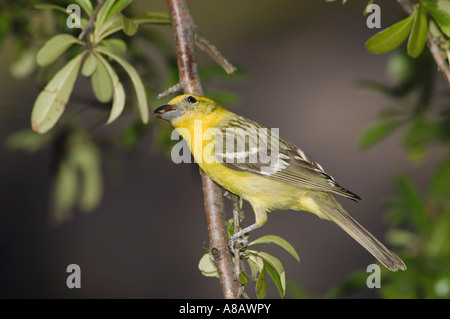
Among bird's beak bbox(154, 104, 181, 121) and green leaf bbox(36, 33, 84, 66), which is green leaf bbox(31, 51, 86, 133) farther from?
bird's beak bbox(154, 104, 181, 121)

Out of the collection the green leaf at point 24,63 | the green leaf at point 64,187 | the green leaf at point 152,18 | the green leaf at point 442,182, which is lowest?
the green leaf at point 442,182

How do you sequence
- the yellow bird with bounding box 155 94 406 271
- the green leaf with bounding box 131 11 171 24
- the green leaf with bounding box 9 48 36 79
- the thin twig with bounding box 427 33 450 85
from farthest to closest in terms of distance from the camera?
the green leaf with bounding box 9 48 36 79 < the yellow bird with bounding box 155 94 406 271 < the green leaf with bounding box 131 11 171 24 < the thin twig with bounding box 427 33 450 85

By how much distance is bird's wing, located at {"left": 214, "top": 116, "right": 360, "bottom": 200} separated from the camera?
3.08 m

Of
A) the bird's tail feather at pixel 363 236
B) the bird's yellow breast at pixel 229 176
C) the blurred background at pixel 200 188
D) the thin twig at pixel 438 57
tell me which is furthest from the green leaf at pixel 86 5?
the blurred background at pixel 200 188

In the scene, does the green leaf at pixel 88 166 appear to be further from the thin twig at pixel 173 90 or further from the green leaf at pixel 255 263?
the green leaf at pixel 255 263

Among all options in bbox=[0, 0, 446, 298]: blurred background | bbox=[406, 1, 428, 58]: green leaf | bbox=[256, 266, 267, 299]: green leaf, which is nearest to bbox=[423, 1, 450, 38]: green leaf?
bbox=[406, 1, 428, 58]: green leaf

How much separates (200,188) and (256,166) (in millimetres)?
3404

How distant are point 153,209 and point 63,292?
1.47 meters

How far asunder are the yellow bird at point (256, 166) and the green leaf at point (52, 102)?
2.32ft

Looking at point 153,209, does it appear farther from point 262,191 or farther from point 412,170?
point 262,191

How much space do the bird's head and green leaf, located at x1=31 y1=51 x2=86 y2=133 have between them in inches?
27.4

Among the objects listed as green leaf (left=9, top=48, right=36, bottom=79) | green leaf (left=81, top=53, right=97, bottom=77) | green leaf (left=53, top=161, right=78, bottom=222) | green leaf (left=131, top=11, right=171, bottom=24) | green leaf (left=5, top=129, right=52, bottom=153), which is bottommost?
green leaf (left=53, top=161, right=78, bottom=222)

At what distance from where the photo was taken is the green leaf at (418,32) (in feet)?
7.42

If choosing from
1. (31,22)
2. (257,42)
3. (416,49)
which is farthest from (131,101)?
(257,42)
